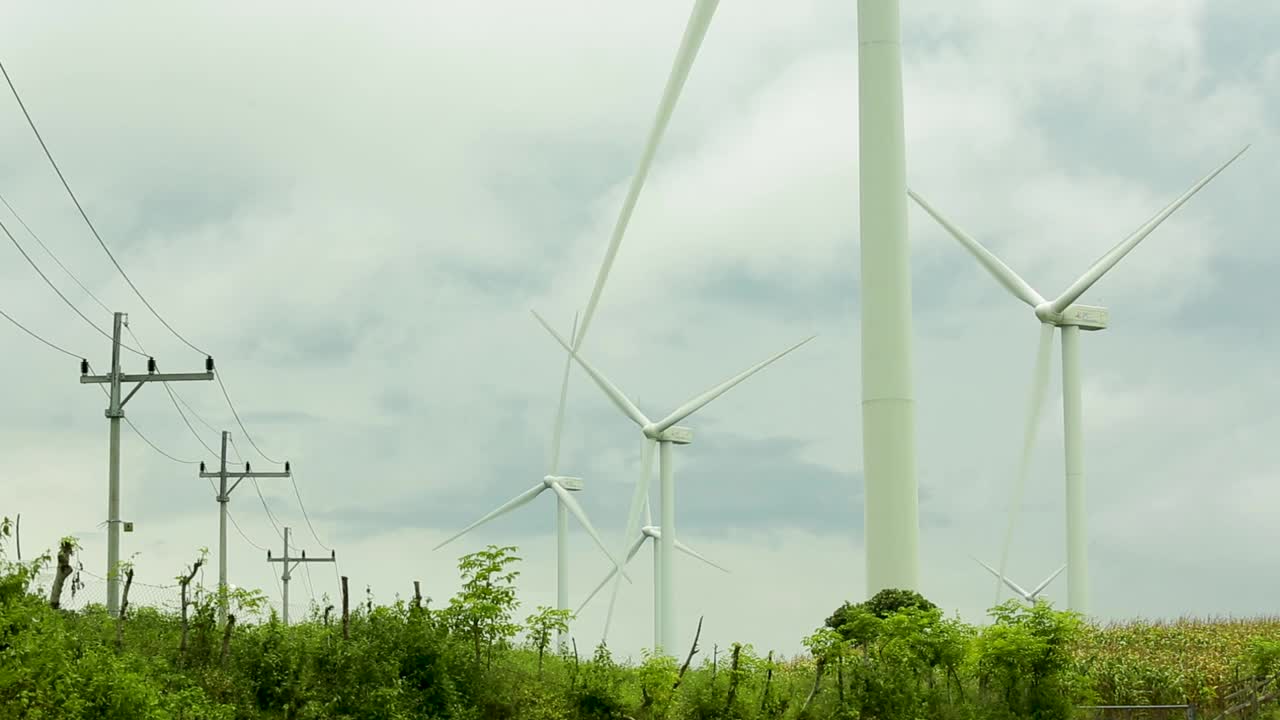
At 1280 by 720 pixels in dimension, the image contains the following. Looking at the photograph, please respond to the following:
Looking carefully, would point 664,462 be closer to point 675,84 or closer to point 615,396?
point 615,396

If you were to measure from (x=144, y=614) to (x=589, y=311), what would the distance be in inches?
551

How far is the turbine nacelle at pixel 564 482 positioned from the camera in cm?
6675

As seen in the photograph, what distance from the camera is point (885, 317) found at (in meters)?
36.8

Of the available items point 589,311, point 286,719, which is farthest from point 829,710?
point 589,311

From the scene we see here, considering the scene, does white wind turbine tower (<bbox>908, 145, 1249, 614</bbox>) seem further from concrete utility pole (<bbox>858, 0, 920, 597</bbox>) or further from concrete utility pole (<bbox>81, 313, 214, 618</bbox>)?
concrete utility pole (<bbox>81, 313, 214, 618</bbox>)

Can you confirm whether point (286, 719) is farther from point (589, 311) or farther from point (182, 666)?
point (589, 311)

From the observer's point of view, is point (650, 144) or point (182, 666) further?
point (650, 144)

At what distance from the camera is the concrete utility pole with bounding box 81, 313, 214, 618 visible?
36.8 meters

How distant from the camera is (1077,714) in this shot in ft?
96.5

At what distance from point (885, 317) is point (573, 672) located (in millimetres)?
11608

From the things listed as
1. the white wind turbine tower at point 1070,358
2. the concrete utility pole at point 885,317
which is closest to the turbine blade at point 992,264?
the white wind turbine tower at point 1070,358

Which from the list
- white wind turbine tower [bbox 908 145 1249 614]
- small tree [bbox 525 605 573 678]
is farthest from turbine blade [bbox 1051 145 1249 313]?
small tree [bbox 525 605 573 678]

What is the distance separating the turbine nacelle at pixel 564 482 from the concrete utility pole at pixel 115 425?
1126 inches

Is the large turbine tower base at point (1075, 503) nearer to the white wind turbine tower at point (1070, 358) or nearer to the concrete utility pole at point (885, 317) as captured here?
the white wind turbine tower at point (1070, 358)
